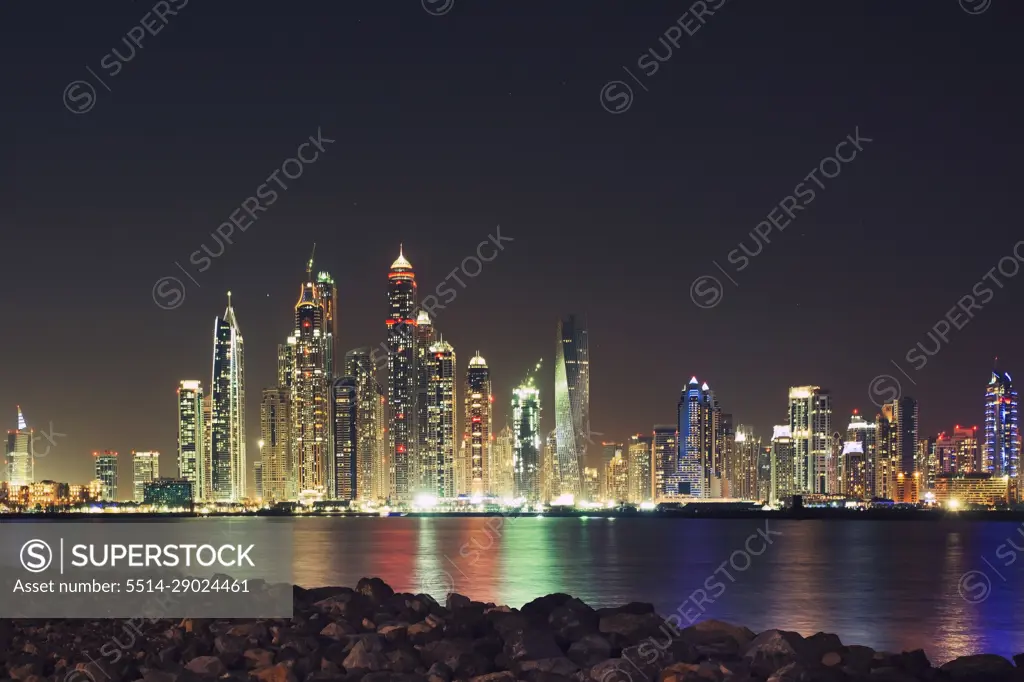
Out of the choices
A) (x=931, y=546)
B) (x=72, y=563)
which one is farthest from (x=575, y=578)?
(x=931, y=546)

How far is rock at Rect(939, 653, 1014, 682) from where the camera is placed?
12.4 meters

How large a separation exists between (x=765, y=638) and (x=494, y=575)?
139 ft

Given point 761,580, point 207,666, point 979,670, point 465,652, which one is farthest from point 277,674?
point 761,580

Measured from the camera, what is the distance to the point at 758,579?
55.7 m

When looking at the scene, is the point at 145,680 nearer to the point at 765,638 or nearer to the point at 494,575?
the point at 765,638

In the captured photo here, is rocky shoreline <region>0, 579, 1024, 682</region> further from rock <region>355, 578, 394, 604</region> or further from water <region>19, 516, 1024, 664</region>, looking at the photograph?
water <region>19, 516, 1024, 664</region>

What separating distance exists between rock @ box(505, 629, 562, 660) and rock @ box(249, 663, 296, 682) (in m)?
2.43

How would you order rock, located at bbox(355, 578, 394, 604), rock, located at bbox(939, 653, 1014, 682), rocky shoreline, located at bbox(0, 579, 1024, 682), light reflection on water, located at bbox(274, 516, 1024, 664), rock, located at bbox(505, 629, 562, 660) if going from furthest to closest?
light reflection on water, located at bbox(274, 516, 1024, 664)
rock, located at bbox(355, 578, 394, 604)
rock, located at bbox(505, 629, 562, 660)
rocky shoreline, located at bbox(0, 579, 1024, 682)
rock, located at bbox(939, 653, 1014, 682)

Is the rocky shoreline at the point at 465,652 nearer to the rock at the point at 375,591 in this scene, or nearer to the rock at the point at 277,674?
the rock at the point at 277,674

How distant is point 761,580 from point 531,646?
143 ft

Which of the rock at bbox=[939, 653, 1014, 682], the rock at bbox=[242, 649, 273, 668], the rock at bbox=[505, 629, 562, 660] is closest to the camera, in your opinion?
the rock at bbox=[939, 653, 1014, 682]

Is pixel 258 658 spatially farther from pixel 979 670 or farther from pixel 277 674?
pixel 979 670

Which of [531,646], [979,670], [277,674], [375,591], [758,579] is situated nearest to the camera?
[979,670]

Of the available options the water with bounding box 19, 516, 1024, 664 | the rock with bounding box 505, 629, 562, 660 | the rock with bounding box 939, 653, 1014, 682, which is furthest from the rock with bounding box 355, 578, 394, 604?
the water with bounding box 19, 516, 1024, 664
